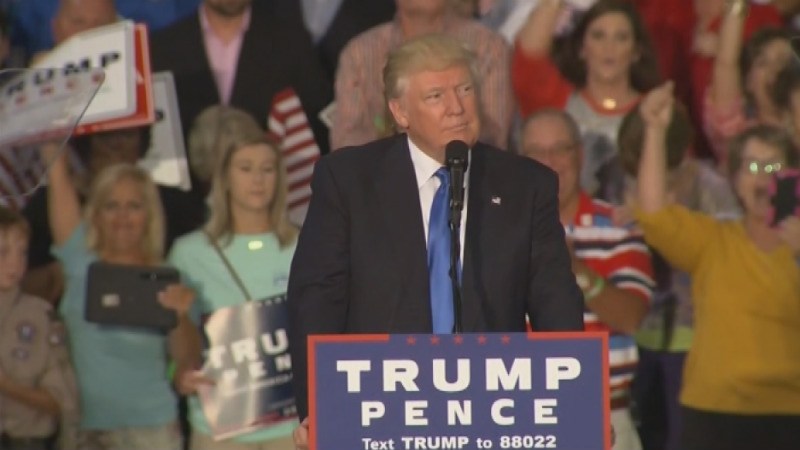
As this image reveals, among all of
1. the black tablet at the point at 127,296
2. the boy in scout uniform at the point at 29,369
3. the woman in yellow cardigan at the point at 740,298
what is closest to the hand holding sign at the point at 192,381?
the black tablet at the point at 127,296

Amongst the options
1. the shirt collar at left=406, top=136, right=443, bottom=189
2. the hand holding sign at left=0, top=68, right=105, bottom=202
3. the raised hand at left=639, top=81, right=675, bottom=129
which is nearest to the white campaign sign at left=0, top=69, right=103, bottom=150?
the hand holding sign at left=0, top=68, right=105, bottom=202

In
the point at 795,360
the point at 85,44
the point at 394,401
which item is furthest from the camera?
the point at 85,44

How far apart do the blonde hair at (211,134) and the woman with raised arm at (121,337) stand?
236 millimetres

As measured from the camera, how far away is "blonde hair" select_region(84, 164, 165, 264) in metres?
6.22

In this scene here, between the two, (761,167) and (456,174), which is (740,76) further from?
(456,174)

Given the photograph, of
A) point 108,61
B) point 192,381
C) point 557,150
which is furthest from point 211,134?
point 557,150

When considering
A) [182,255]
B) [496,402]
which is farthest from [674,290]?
[496,402]

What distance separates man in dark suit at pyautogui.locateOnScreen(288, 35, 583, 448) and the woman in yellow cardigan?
212 cm

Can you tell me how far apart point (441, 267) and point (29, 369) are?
113 inches

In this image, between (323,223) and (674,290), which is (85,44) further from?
(323,223)

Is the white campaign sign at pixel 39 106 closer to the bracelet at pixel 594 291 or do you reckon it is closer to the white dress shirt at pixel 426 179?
the white dress shirt at pixel 426 179

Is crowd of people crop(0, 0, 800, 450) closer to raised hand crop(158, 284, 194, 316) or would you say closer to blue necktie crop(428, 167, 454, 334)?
raised hand crop(158, 284, 194, 316)

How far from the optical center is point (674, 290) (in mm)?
6191

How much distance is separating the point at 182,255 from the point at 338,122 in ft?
2.42
